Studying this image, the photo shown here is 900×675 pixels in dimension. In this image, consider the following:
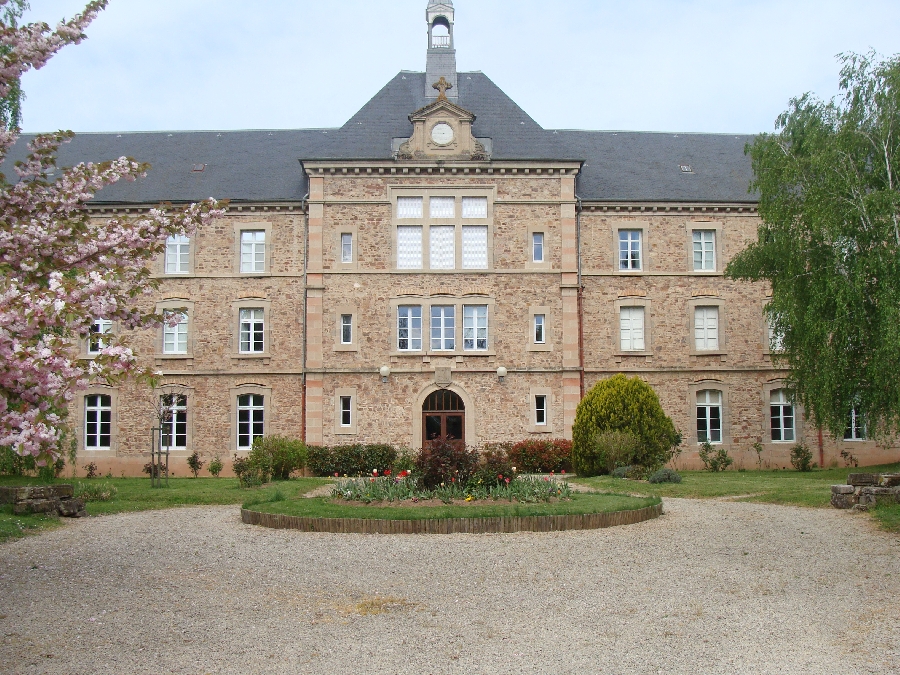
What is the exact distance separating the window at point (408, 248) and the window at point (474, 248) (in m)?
1.41

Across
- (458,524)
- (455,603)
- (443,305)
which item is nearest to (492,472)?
(458,524)

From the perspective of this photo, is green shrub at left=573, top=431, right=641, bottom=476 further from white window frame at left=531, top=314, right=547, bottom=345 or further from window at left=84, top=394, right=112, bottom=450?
window at left=84, top=394, right=112, bottom=450

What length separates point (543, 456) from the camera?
24.3 m

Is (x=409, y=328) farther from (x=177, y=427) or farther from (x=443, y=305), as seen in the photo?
(x=177, y=427)

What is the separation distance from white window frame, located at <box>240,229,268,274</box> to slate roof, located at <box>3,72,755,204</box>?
1058 millimetres

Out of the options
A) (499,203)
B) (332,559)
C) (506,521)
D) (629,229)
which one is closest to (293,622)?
(332,559)

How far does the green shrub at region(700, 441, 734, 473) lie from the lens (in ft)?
85.3

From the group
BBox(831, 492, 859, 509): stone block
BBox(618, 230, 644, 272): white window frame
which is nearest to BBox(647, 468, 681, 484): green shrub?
BBox(831, 492, 859, 509): stone block

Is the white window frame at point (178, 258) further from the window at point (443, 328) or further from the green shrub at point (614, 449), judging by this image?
the green shrub at point (614, 449)

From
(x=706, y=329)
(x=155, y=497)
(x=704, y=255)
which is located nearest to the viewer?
(x=155, y=497)

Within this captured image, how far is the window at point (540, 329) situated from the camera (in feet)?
85.5

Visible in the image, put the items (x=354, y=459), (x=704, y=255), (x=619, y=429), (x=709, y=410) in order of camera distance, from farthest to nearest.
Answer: (x=704, y=255)
(x=709, y=410)
(x=354, y=459)
(x=619, y=429)

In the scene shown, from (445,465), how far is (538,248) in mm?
13554

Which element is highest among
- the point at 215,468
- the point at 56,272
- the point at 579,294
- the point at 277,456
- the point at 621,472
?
the point at 579,294
